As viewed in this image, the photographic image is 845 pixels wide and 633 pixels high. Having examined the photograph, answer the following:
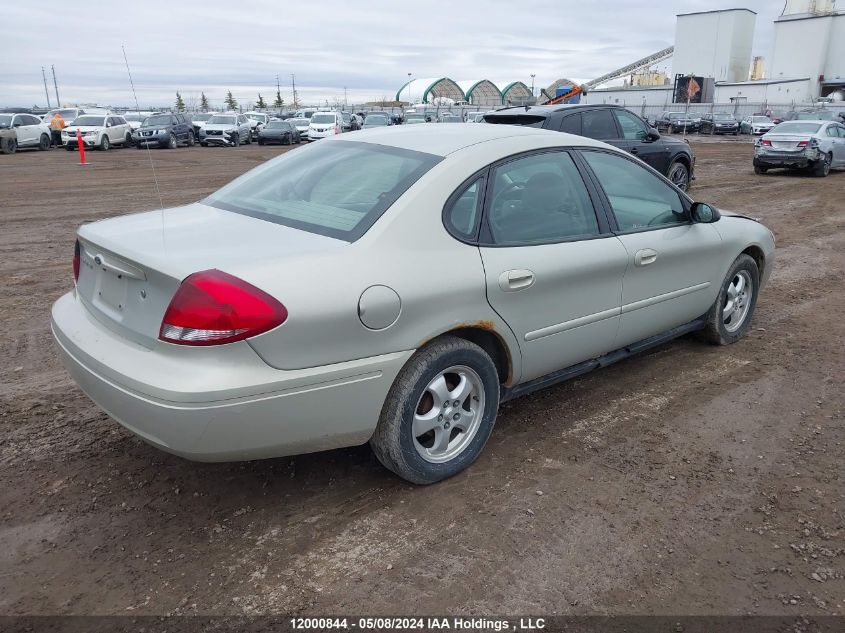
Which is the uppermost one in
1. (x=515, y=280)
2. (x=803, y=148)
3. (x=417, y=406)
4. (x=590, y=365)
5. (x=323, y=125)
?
(x=515, y=280)

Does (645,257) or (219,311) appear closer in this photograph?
(219,311)

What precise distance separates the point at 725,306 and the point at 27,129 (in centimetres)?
3127

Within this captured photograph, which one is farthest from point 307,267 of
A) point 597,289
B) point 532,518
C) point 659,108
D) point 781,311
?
point 659,108

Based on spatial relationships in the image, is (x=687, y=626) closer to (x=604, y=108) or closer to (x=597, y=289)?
(x=597, y=289)

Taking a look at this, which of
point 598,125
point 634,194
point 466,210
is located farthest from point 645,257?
point 598,125

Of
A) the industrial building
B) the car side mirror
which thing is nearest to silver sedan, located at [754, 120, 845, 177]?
the car side mirror

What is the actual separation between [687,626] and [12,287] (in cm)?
704

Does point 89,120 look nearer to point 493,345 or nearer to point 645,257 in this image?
point 645,257

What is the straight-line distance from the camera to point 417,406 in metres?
3.23

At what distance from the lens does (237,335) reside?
8.81ft

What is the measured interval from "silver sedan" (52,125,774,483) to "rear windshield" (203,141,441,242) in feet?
0.04

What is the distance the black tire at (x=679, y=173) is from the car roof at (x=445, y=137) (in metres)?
9.37

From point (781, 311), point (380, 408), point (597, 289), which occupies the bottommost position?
point (781, 311)

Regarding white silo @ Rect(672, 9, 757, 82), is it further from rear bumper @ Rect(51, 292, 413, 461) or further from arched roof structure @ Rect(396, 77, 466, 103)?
rear bumper @ Rect(51, 292, 413, 461)
